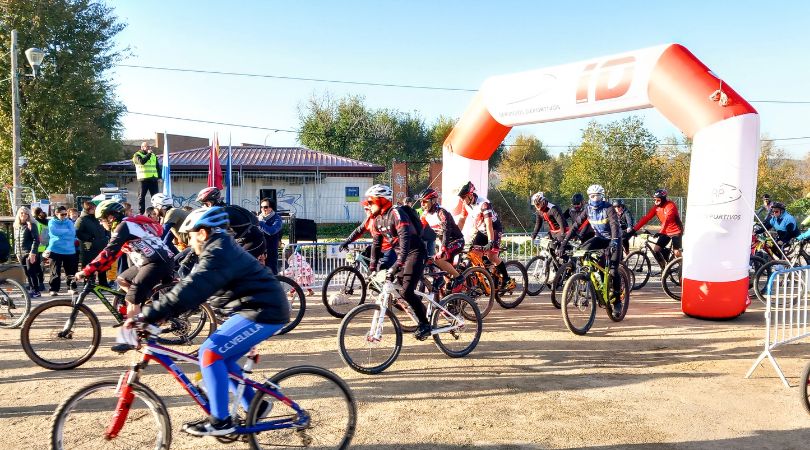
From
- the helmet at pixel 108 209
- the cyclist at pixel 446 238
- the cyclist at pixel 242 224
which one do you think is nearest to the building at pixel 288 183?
the cyclist at pixel 446 238

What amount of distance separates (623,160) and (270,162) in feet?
62.8

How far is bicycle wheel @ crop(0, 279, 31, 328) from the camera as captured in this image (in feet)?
28.3

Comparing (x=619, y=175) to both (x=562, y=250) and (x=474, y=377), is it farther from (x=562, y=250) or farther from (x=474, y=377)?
(x=474, y=377)

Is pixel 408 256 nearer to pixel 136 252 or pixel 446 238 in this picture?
pixel 446 238

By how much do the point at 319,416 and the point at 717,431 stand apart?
327 centimetres

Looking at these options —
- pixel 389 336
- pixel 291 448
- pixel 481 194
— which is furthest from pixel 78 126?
pixel 291 448

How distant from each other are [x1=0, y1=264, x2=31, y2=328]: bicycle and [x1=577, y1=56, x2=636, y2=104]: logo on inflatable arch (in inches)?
397

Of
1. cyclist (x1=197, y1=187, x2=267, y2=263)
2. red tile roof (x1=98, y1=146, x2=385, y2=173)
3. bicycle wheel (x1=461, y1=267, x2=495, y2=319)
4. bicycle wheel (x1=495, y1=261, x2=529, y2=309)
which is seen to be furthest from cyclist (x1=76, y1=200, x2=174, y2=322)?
red tile roof (x1=98, y1=146, x2=385, y2=173)

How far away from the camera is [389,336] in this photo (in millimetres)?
6566

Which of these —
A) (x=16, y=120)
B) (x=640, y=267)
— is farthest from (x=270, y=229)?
(x=16, y=120)

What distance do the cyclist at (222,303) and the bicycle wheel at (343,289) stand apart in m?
5.31

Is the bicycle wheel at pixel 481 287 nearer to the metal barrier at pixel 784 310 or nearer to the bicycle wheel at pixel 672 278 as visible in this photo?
the metal barrier at pixel 784 310

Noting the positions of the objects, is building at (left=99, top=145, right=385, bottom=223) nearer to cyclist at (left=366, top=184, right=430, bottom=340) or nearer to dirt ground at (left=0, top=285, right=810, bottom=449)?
dirt ground at (left=0, top=285, right=810, bottom=449)

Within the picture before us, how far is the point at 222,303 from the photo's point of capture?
4.10m
